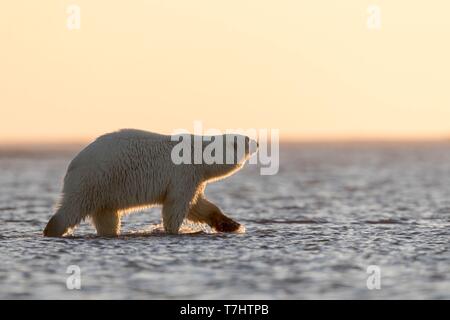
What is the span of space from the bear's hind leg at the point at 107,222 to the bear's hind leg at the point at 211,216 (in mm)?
2082

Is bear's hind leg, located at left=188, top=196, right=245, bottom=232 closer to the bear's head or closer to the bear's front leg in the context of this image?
the bear's head

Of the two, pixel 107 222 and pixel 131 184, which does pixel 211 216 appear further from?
pixel 107 222

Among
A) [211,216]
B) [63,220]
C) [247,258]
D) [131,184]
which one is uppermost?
[131,184]

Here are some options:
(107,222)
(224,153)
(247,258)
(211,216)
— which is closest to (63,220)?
(107,222)

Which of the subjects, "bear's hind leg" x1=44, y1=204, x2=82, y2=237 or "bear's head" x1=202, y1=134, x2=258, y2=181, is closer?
"bear's hind leg" x1=44, y1=204, x2=82, y2=237

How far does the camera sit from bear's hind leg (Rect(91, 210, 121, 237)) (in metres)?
24.8

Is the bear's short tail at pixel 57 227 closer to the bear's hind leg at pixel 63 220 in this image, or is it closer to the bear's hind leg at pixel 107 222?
the bear's hind leg at pixel 63 220

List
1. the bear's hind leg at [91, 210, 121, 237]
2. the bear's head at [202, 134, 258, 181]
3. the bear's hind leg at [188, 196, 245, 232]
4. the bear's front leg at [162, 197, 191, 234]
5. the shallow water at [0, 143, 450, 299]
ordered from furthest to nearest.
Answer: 1. the bear's head at [202, 134, 258, 181]
2. the bear's hind leg at [188, 196, 245, 232]
3. the bear's front leg at [162, 197, 191, 234]
4. the bear's hind leg at [91, 210, 121, 237]
5. the shallow water at [0, 143, 450, 299]

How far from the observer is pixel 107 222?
24.9 meters

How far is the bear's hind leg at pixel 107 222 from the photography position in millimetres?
24812

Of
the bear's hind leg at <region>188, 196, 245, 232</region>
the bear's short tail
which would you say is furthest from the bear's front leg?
the bear's short tail

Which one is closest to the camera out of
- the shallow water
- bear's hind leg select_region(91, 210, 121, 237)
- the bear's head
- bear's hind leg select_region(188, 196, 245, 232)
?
the shallow water

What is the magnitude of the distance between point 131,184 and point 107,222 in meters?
1.07

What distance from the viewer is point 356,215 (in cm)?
3303
